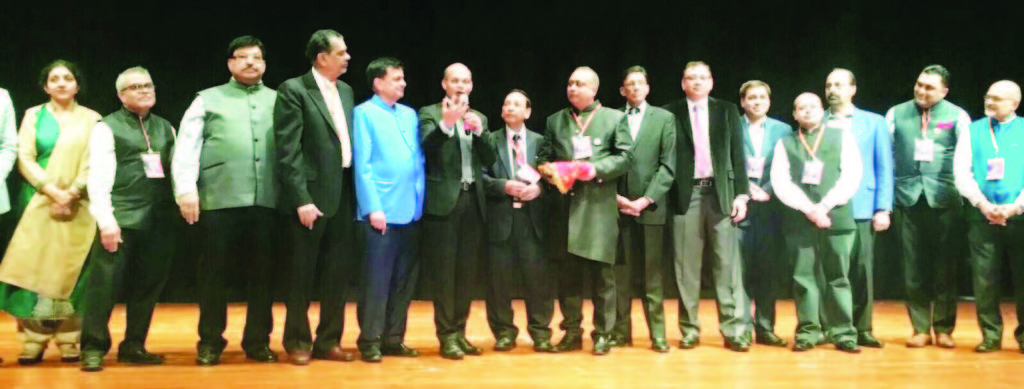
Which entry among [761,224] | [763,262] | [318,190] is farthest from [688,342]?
[318,190]

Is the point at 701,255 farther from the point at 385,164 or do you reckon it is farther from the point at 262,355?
the point at 262,355

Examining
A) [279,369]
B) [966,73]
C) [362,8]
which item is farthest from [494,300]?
[966,73]

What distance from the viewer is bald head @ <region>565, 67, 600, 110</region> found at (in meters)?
4.39

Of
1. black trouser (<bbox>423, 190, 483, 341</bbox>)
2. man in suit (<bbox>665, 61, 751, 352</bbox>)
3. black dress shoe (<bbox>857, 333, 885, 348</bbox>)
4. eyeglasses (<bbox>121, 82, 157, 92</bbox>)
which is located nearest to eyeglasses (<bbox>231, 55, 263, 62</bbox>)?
eyeglasses (<bbox>121, 82, 157, 92</bbox>)

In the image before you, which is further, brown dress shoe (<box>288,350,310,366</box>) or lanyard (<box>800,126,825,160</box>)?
lanyard (<box>800,126,825,160</box>)

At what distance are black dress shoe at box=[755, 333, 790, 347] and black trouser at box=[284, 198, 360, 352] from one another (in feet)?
6.57

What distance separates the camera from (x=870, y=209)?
4723mm

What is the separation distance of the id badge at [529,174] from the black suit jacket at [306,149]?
882 millimetres

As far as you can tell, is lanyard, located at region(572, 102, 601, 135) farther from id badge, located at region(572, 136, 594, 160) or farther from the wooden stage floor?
the wooden stage floor

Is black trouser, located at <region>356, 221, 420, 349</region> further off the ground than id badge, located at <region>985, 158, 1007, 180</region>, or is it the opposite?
id badge, located at <region>985, 158, 1007, 180</region>

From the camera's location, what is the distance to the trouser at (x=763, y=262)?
4793mm

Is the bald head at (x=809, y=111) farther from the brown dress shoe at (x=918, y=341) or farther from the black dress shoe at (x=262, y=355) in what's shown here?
the black dress shoe at (x=262, y=355)

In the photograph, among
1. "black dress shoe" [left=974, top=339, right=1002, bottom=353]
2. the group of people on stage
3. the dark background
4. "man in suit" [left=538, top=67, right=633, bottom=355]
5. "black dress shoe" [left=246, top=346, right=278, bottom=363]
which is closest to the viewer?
the group of people on stage

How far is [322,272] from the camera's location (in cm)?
408
